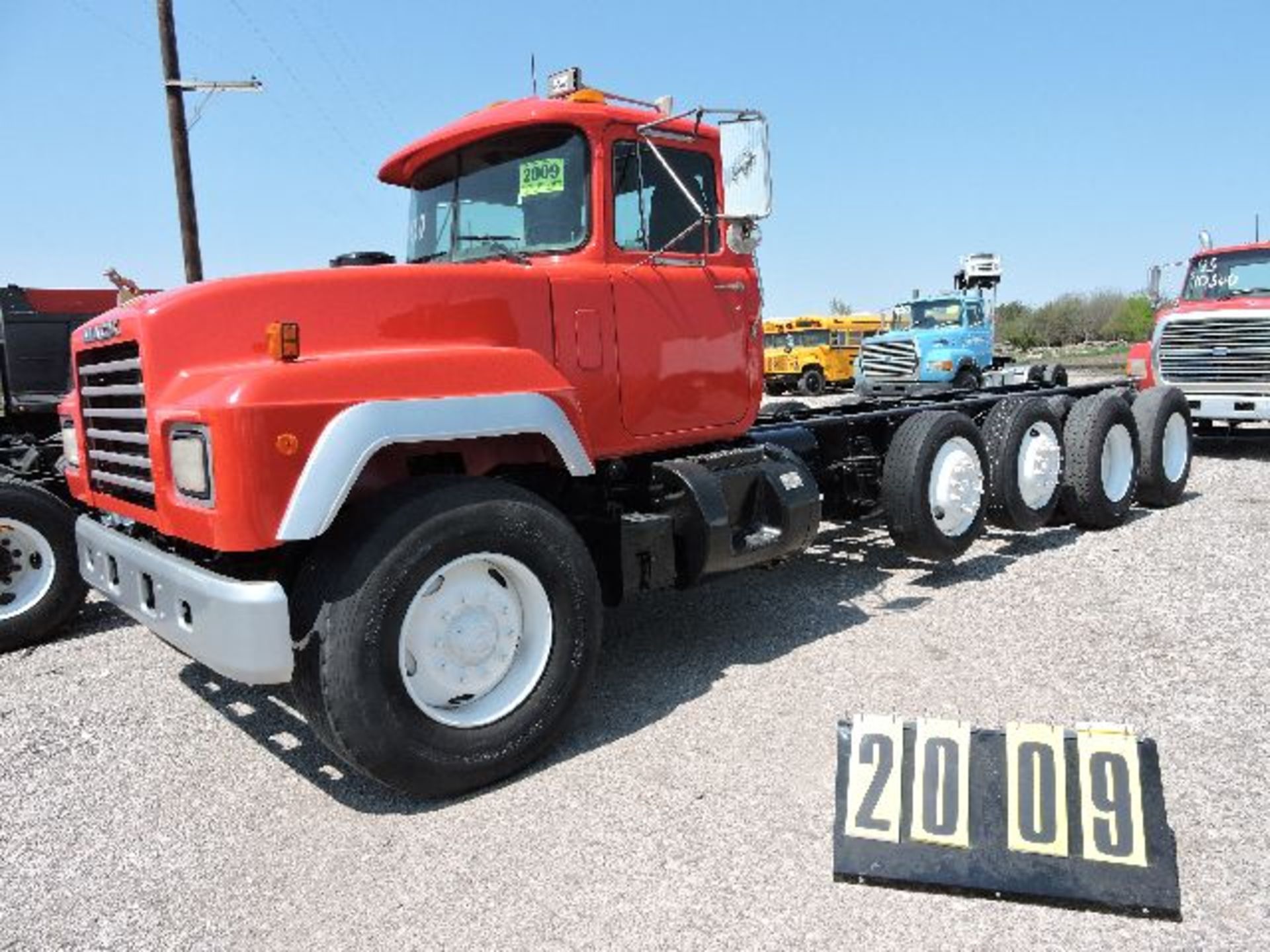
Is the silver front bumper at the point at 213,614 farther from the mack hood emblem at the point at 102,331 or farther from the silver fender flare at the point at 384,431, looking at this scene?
the mack hood emblem at the point at 102,331

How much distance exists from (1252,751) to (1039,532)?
428 cm

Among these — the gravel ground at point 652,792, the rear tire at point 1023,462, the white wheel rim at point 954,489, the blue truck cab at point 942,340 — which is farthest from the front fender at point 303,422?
the blue truck cab at point 942,340

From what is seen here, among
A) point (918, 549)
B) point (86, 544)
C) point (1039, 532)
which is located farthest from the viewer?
point (1039, 532)

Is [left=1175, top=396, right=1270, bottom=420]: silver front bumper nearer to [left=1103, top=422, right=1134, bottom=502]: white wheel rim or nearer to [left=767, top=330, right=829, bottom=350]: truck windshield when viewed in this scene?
[left=1103, top=422, right=1134, bottom=502]: white wheel rim

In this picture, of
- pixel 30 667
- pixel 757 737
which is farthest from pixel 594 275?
pixel 30 667

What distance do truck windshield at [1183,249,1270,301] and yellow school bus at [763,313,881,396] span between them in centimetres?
1441

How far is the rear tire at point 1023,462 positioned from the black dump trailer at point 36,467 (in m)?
5.80

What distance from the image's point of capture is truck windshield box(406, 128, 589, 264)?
4.08 m

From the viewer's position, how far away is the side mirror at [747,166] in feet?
12.7

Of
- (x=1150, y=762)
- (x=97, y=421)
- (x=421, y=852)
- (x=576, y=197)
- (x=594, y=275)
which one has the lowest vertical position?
(x=421, y=852)

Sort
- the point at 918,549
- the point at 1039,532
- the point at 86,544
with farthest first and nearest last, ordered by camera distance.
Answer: the point at 1039,532 → the point at 918,549 → the point at 86,544

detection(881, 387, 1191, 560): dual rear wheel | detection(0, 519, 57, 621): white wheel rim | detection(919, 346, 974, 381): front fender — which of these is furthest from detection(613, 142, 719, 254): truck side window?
detection(919, 346, 974, 381): front fender

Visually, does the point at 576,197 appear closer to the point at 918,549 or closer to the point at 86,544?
the point at 86,544

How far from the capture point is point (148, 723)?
405cm
